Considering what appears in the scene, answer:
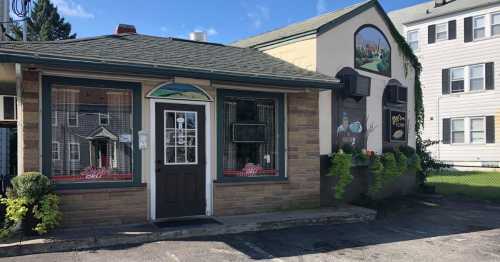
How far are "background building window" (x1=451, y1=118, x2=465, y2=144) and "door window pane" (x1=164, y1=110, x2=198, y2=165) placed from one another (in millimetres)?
18233

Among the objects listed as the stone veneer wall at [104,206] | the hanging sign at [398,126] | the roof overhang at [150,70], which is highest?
the roof overhang at [150,70]

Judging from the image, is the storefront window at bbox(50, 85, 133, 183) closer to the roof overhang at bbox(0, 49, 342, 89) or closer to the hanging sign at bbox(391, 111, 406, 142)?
the roof overhang at bbox(0, 49, 342, 89)

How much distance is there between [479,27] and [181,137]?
19330 mm

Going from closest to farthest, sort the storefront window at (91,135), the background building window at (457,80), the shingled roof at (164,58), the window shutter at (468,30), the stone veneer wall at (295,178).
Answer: the shingled roof at (164,58) → the storefront window at (91,135) → the stone veneer wall at (295,178) → the window shutter at (468,30) → the background building window at (457,80)

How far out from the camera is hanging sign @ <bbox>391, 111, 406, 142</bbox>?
1279 centimetres

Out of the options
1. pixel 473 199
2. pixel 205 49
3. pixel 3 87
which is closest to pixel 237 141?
pixel 205 49

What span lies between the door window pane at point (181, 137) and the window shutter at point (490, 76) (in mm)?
17943

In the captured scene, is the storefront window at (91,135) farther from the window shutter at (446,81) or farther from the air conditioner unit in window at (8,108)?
the window shutter at (446,81)

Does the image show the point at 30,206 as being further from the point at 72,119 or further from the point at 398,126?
the point at 398,126

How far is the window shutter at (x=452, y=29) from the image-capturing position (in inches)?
920

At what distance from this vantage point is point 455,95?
906 inches

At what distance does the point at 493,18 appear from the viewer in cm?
2188

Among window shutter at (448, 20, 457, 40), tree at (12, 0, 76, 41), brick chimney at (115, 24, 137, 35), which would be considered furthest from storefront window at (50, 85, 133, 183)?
tree at (12, 0, 76, 41)

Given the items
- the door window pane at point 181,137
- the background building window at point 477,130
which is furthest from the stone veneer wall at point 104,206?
the background building window at point 477,130
